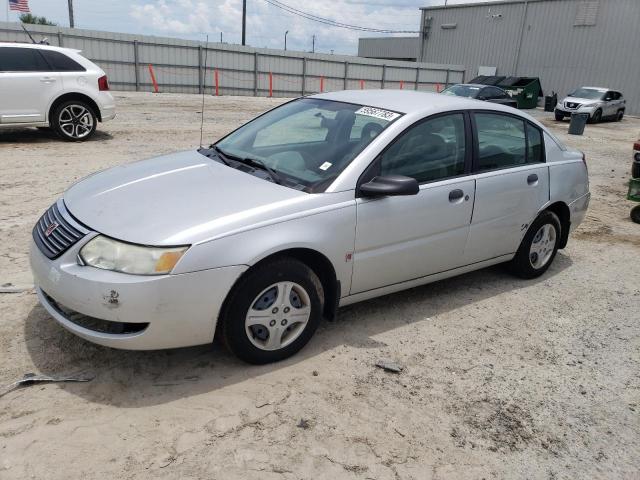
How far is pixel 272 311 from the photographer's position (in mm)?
3309

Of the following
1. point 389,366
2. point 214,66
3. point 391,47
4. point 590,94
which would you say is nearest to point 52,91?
point 389,366

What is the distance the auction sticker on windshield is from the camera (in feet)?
13.0

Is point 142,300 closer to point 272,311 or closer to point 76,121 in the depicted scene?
point 272,311

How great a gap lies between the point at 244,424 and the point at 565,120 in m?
26.5

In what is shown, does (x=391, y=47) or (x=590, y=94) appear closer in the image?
(x=590, y=94)

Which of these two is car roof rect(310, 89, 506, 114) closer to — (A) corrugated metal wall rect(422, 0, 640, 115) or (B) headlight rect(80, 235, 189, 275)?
(B) headlight rect(80, 235, 189, 275)

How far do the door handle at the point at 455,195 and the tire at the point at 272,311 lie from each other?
4.18 ft

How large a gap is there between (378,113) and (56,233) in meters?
2.29

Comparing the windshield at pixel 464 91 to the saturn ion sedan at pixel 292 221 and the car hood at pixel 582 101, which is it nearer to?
the car hood at pixel 582 101

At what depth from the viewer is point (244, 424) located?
289cm

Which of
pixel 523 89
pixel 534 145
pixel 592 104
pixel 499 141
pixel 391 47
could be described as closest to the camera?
pixel 499 141

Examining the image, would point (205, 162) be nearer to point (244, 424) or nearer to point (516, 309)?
point (244, 424)

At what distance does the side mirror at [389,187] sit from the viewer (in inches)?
138

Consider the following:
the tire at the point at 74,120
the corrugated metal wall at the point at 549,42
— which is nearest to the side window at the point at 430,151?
the tire at the point at 74,120
